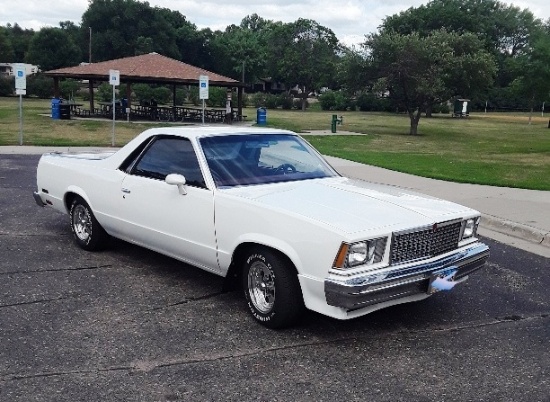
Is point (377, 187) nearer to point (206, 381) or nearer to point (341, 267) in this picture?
point (341, 267)

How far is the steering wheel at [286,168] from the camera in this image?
5.76 m

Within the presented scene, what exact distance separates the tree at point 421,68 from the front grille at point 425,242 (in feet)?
93.2

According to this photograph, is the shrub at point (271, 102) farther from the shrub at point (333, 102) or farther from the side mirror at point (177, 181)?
the side mirror at point (177, 181)

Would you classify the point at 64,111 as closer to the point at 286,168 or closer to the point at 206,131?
the point at 206,131

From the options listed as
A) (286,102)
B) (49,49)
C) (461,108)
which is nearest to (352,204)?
(461,108)

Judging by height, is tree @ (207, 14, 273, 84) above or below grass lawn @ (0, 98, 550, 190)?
above

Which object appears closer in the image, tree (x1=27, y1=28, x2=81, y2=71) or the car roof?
the car roof

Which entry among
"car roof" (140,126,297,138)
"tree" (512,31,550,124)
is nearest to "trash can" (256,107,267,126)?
"tree" (512,31,550,124)

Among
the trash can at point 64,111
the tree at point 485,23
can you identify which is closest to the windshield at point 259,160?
the trash can at point 64,111

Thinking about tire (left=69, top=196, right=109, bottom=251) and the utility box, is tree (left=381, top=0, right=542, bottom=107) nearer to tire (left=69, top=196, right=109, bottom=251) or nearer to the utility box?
the utility box

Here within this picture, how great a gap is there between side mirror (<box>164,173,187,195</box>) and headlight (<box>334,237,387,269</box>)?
5.69ft

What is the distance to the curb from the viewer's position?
8.20 metres

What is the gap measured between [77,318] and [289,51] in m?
71.0

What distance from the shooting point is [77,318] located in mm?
4883
